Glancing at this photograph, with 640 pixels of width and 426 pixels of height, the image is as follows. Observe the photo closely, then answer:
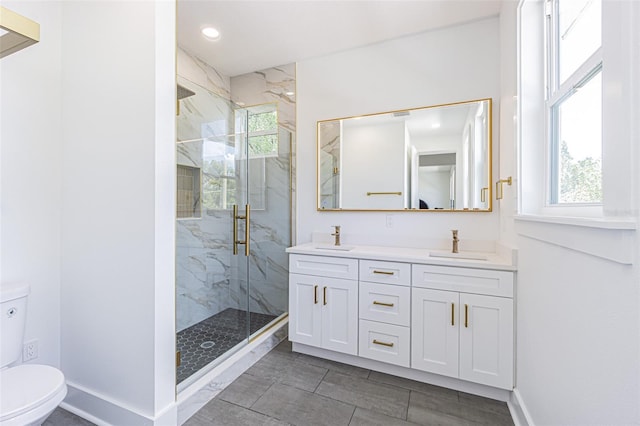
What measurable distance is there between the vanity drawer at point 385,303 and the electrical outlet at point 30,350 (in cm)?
201

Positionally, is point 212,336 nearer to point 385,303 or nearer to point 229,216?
point 229,216

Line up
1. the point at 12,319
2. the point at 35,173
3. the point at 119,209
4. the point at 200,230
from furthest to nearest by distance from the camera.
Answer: the point at 200,230 < the point at 35,173 < the point at 119,209 < the point at 12,319

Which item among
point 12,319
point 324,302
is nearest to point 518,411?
point 324,302

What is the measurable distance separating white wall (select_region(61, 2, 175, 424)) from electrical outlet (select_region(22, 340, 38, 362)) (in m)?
0.13

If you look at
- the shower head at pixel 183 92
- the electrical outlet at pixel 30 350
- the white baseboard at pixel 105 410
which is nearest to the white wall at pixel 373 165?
the shower head at pixel 183 92

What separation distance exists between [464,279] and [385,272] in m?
0.50

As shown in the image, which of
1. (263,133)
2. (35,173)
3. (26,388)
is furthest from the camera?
(263,133)

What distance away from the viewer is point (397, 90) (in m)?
2.37

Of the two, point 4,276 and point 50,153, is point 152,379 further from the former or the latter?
point 50,153

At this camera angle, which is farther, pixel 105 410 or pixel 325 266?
pixel 325 266

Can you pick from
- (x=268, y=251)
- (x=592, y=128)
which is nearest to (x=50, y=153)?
(x=268, y=251)

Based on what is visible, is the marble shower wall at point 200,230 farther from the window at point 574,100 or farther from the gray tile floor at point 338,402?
the window at point 574,100

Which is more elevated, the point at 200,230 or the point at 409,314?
the point at 200,230

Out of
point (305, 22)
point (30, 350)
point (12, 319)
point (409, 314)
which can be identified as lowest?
point (30, 350)
